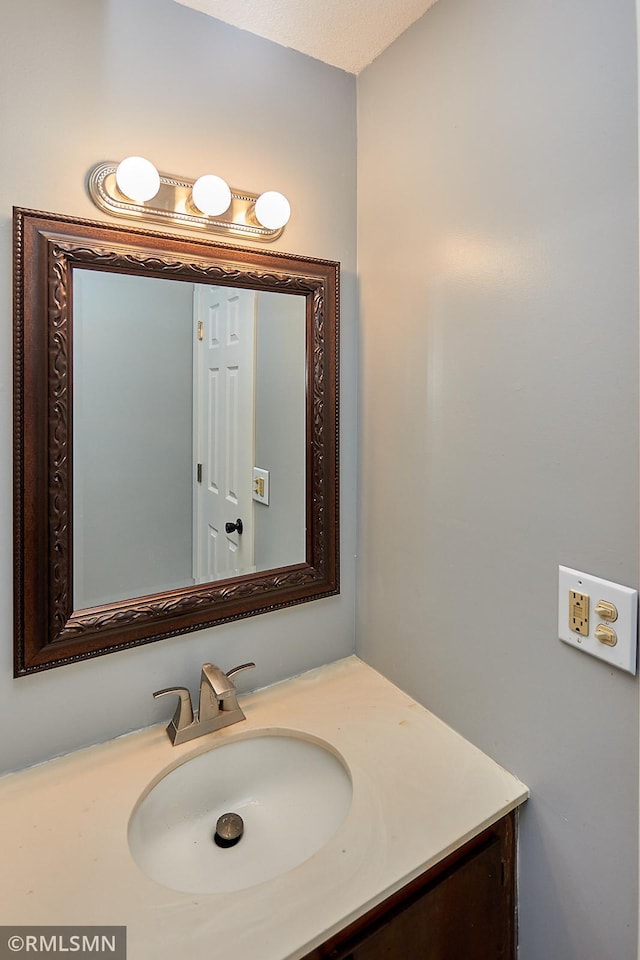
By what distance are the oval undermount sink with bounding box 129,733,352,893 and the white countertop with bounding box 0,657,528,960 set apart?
0.12ft

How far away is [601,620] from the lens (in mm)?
797

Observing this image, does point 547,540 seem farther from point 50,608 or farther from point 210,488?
point 50,608

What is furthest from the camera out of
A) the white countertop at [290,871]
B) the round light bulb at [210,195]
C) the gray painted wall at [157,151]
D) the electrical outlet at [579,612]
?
the round light bulb at [210,195]

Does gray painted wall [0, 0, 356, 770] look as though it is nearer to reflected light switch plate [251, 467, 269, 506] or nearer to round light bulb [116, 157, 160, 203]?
round light bulb [116, 157, 160, 203]

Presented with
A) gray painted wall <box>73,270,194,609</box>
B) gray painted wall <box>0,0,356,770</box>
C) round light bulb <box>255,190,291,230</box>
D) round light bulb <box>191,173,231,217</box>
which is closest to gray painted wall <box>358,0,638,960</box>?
gray painted wall <box>0,0,356,770</box>

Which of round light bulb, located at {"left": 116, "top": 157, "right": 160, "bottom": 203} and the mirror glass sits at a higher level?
Result: round light bulb, located at {"left": 116, "top": 157, "right": 160, "bottom": 203}

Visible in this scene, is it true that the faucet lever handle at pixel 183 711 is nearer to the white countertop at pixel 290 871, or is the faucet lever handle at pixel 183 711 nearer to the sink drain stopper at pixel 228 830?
the white countertop at pixel 290 871

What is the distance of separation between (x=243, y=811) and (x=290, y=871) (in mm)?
322

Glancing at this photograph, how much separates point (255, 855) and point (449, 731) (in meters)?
0.46

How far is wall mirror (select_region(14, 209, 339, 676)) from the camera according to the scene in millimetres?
951

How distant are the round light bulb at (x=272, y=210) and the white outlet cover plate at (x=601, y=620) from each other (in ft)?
3.06

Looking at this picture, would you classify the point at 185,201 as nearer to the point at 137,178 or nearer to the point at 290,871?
the point at 137,178

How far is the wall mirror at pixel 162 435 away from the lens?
95cm

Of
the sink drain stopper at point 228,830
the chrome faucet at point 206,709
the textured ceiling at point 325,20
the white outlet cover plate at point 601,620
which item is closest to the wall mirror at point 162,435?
the chrome faucet at point 206,709
